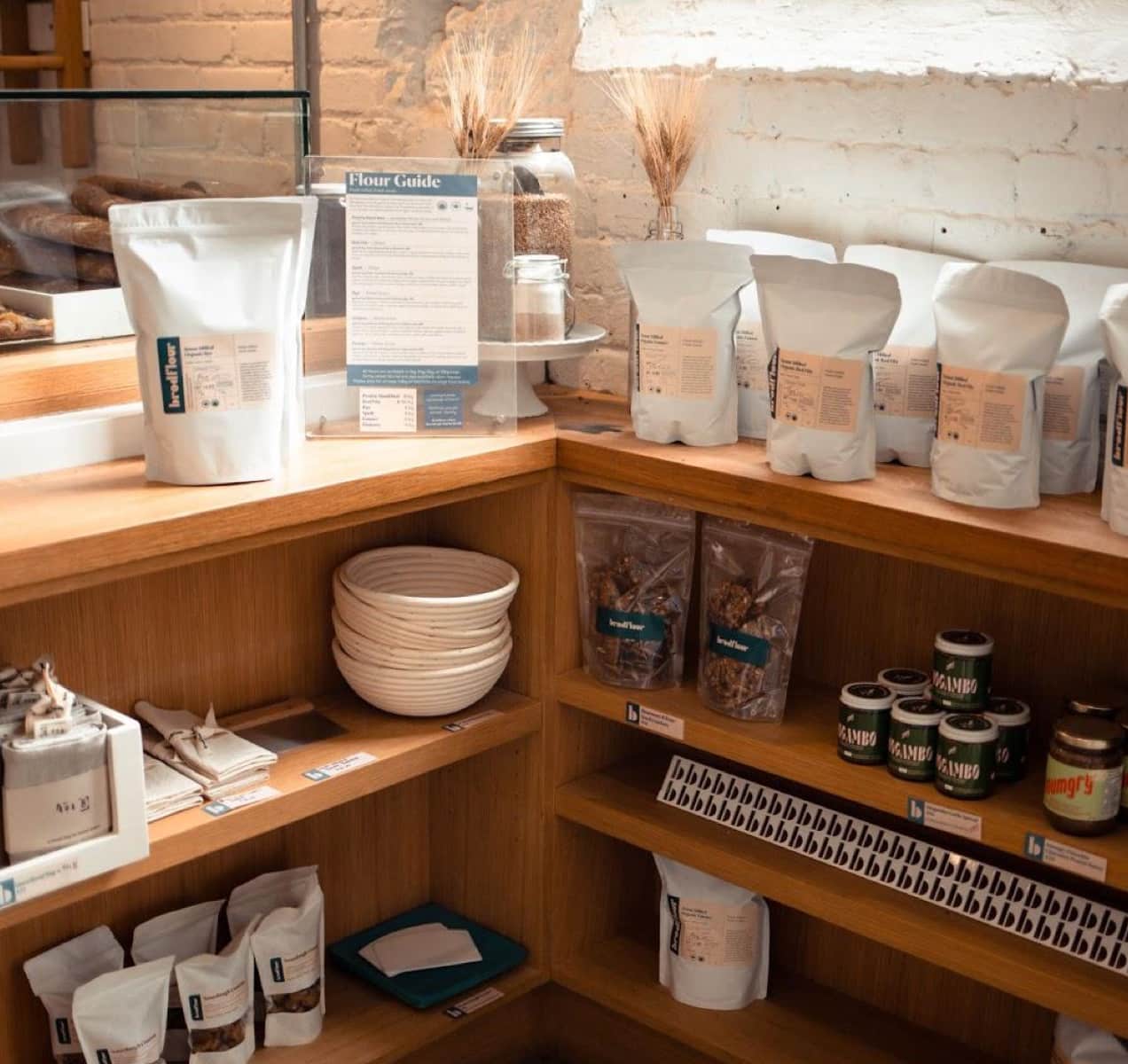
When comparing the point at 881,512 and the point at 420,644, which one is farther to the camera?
the point at 420,644

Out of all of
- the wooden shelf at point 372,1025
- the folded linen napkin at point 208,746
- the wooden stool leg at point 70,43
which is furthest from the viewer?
the wooden stool leg at point 70,43

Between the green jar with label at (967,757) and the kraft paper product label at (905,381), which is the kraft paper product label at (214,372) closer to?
the kraft paper product label at (905,381)

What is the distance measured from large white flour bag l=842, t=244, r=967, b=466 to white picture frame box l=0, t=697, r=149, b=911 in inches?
42.4

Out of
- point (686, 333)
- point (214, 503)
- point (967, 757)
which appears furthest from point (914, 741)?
point (214, 503)

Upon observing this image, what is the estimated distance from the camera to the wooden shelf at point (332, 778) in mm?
1893

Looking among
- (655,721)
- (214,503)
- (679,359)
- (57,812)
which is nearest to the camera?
(57,812)

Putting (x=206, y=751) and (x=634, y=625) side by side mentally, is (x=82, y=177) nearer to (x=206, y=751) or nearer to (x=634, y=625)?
(x=206, y=751)

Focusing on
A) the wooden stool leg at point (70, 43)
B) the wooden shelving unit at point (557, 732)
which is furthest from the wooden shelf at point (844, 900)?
the wooden stool leg at point (70, 43)

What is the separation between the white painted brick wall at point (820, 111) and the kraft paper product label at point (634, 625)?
494 millimetres

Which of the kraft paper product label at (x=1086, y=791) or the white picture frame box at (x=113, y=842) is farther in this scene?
the kraft paper product label at (x=1086, y=791)

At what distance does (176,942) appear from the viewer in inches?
92.5

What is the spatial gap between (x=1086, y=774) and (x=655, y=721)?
673 millimetres

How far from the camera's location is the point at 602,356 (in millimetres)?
2715

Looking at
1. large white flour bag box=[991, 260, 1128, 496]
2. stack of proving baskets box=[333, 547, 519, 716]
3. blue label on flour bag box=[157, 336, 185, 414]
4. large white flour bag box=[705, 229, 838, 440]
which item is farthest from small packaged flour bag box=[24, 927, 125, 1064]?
large white flour bag box=[991, 260, 1128, 496]
